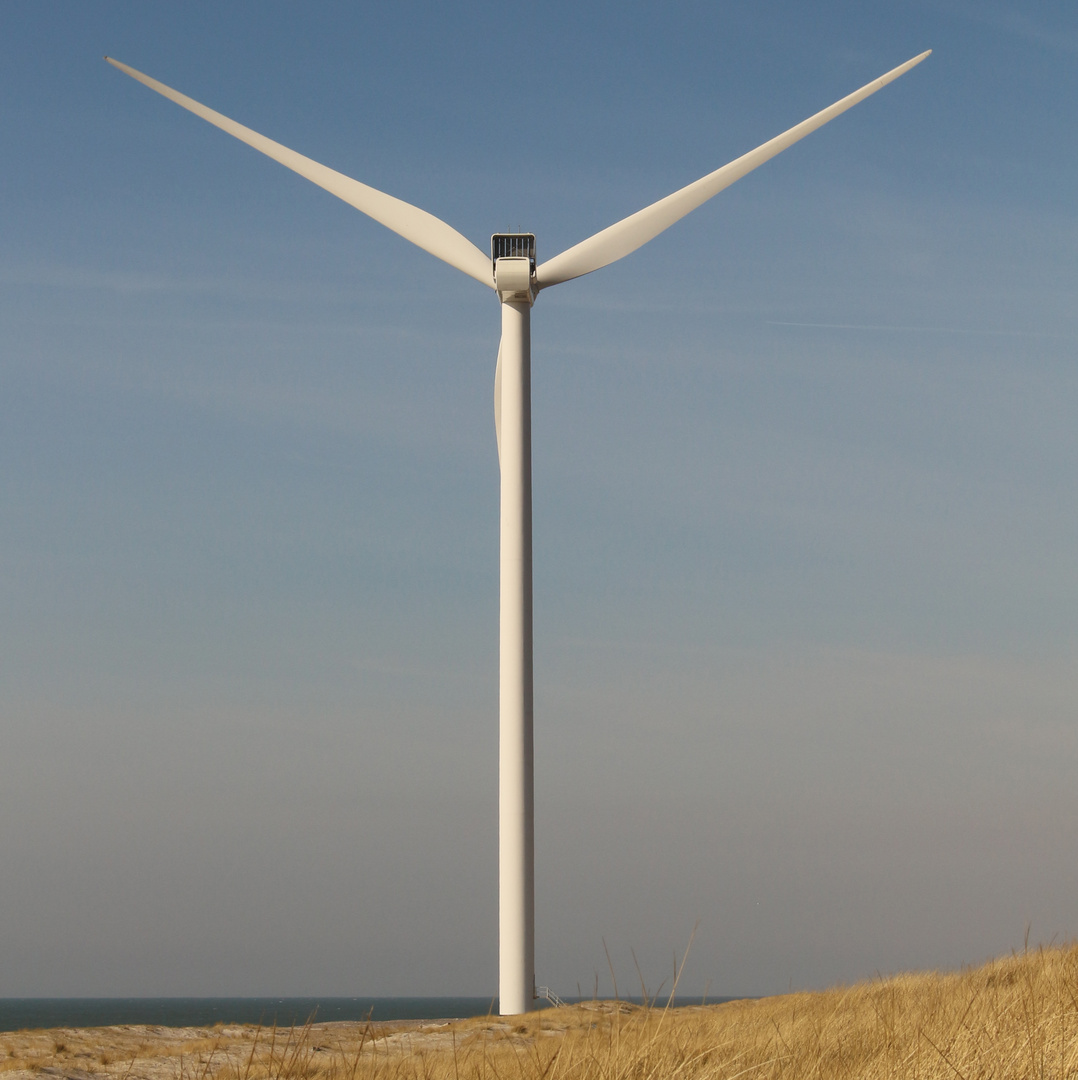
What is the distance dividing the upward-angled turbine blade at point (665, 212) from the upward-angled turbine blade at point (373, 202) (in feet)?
→ 7.04

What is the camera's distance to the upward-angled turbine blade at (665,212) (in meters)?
34.6

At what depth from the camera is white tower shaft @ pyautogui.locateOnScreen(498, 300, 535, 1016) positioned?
1196 inches

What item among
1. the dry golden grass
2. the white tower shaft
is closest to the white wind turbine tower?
the white tower shaft

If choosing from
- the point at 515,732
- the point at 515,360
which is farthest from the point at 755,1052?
the point at 515,360

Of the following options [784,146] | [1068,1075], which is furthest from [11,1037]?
[784,146]

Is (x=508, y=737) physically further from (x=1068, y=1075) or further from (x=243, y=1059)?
(x=1068, y=1075)

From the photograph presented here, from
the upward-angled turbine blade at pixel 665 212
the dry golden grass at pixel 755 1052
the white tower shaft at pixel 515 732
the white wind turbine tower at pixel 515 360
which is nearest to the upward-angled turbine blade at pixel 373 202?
the white wind turbine tower at pixel 515 360

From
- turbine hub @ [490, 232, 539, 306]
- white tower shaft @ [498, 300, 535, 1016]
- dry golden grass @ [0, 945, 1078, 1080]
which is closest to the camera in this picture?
dry golden grass @ [0, 945, 1078, 1080]

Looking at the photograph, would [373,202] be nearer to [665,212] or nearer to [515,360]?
[515,360]

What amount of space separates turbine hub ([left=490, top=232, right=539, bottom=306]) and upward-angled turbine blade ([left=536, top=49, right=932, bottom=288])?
0.54 meters

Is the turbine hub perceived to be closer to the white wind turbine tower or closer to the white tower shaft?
the white wind turbine tower

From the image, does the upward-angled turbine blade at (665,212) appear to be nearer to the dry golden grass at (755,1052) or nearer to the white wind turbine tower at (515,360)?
the white wind turbine tower at (515,360)

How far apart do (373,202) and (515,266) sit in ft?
16.2

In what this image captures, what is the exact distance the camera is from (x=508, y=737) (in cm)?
3106
